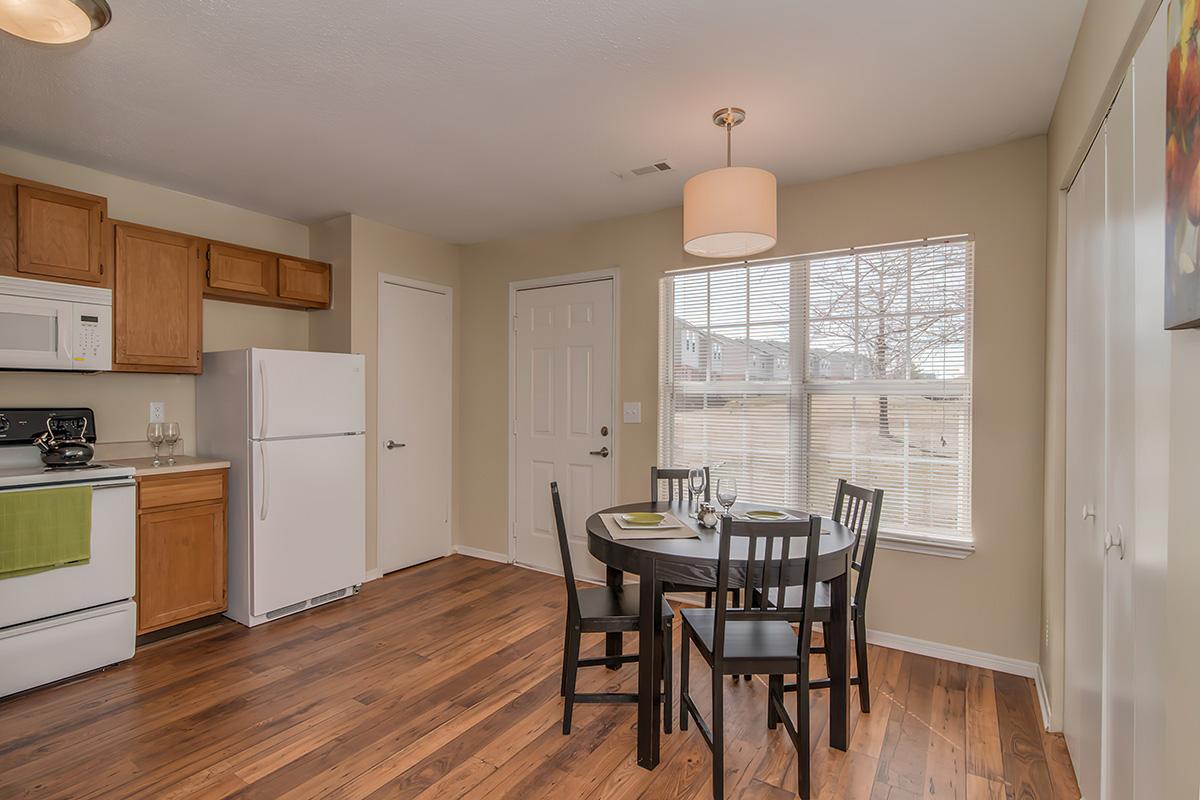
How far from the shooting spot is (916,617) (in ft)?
10.4

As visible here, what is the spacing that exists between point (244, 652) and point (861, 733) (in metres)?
3.01

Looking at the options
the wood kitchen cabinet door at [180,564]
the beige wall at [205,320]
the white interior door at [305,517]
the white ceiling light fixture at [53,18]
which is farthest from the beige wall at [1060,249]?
the beige wall at [205,320]

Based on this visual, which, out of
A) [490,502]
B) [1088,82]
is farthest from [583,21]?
[490,502]

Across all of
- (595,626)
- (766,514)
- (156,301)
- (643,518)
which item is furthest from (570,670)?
(156,301)

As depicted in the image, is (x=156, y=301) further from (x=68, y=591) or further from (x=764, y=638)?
(x=764, y=638)

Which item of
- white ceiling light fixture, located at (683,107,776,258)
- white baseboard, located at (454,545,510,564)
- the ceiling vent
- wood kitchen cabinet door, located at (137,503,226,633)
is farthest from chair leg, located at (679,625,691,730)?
wood kitchen cabinet door, located at (137,503,226,633)

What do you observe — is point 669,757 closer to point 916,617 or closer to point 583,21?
point 916,617

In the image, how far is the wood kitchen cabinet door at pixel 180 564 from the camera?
319 cm

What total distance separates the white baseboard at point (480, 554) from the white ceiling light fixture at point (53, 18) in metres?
3.92

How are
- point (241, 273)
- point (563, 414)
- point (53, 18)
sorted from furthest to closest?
point (563, 414) < point (241, 273) < point (53, 18)

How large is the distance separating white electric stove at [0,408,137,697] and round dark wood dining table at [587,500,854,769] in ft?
8.19

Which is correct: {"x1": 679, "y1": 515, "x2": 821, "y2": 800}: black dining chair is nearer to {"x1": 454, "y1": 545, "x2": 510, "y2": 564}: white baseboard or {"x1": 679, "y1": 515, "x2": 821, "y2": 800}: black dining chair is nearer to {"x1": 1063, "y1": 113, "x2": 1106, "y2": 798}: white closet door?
{"x1": 1063, "y1": 113, "x2": 1106, "y2": 798}: white closet door

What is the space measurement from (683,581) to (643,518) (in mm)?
488

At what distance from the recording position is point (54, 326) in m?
2.97
